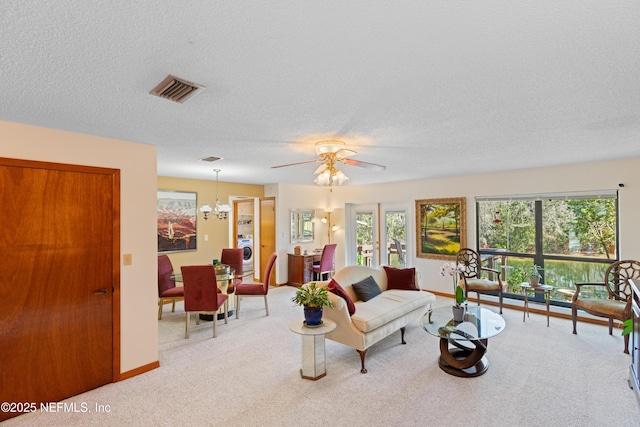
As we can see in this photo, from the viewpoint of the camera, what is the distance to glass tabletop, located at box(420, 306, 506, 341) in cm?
307

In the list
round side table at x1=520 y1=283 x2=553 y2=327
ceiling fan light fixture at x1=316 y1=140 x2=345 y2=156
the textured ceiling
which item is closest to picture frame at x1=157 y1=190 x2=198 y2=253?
the textured ceiling

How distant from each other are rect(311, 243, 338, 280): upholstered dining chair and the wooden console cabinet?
12cm

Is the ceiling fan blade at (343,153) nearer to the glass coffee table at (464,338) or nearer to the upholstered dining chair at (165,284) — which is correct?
the glass coffee table at (464,338)

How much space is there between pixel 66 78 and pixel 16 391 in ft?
8.42

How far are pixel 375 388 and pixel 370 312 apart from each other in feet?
2.73

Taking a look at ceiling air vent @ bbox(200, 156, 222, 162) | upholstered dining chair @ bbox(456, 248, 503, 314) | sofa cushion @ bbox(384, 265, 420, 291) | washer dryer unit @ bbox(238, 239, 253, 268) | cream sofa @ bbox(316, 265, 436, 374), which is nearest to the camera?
cream sofa @ bbox(316, 265, 436, 374)

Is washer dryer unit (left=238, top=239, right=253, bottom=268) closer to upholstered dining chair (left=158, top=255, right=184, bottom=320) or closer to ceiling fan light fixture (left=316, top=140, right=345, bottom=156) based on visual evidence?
upholstered dining chair (left=158, top=255, right=184, bottom=320)

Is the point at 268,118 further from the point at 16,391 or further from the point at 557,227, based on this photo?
the point at 557,227

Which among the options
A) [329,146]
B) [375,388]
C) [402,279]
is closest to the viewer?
[375,388]

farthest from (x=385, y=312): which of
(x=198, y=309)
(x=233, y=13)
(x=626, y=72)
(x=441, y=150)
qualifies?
(x=233, y=13)

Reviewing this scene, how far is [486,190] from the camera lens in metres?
5.43

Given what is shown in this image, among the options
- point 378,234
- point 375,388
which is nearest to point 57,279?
point 375,388

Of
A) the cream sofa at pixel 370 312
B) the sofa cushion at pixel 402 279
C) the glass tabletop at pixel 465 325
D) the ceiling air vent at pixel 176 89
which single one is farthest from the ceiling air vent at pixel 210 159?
the glass tabletop at pixel 465 325

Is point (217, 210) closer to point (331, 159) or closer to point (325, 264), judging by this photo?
point (325, 264)
